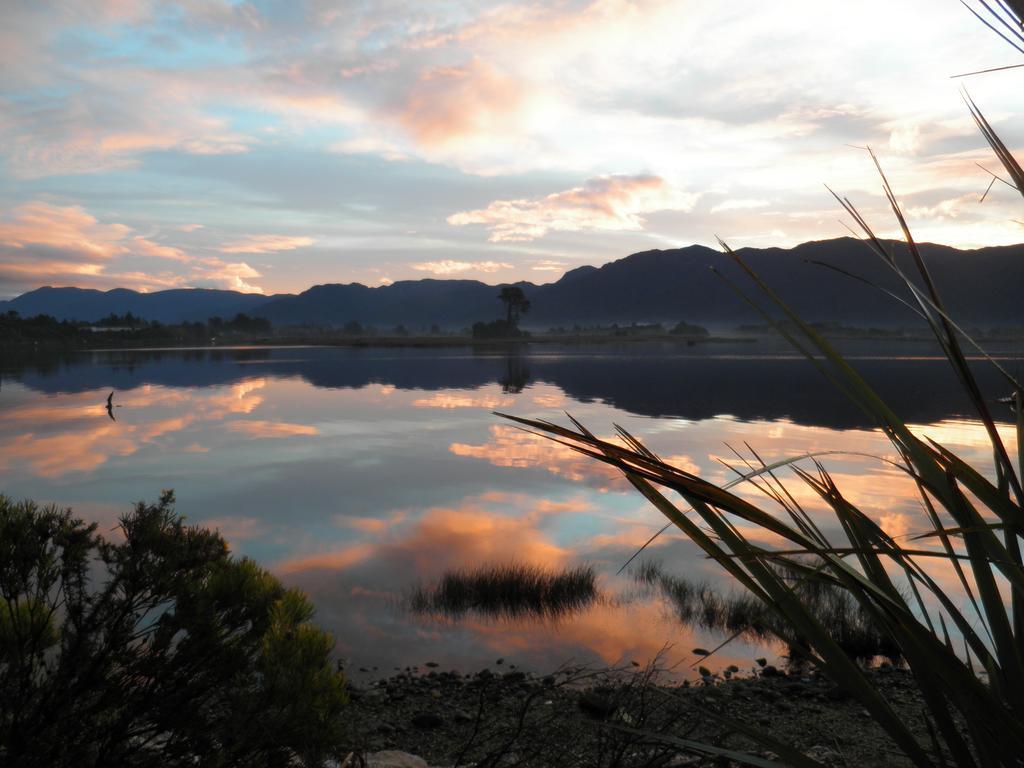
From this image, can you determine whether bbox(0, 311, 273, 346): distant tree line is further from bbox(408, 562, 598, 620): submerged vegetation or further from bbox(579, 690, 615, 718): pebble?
bbox(579, 690, 615, 718): pebble

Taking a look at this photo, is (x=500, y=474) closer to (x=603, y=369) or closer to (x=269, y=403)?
(x=269, y=403)

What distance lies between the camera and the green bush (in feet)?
9.06

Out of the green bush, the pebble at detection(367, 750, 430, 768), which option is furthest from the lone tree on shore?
the green bush

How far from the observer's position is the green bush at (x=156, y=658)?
9.06 ft

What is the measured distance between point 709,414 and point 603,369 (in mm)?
23727

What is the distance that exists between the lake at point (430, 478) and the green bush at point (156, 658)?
3.09 m

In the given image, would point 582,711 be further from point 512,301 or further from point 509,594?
point 512,301

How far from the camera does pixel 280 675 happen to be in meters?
2.94

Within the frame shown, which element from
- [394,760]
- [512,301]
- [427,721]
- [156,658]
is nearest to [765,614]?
[427,721]

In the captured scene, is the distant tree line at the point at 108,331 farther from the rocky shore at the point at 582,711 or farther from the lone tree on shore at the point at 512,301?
the rocky shore at the point at 582,711

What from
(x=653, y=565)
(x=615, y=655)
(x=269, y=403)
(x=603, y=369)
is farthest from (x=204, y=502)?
(x=603, y=369)

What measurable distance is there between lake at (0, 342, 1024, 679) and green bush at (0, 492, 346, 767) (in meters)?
3.09

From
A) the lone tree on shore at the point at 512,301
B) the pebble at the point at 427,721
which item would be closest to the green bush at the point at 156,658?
the pebble at the point at 427,721

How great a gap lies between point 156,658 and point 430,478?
12171 mm
